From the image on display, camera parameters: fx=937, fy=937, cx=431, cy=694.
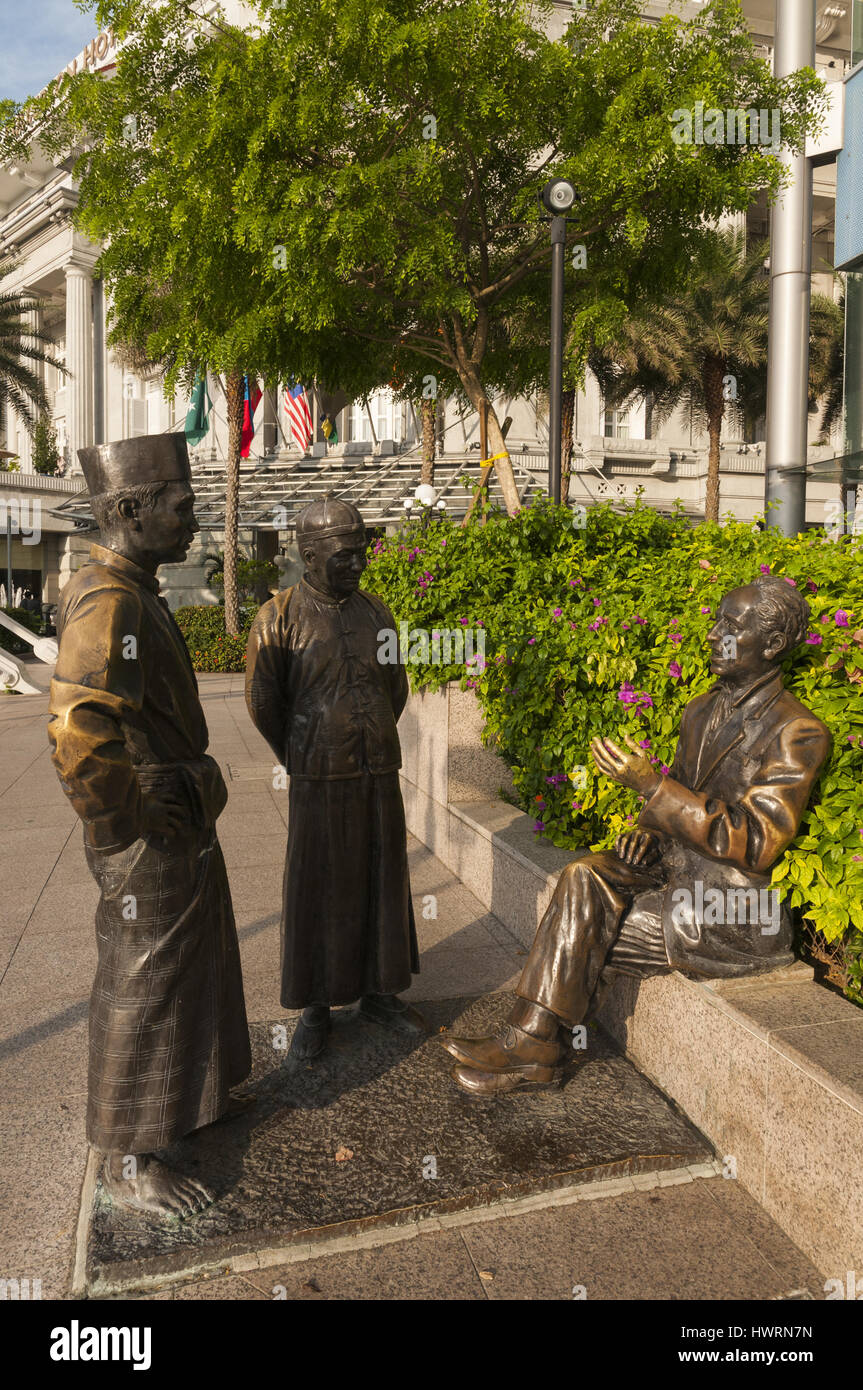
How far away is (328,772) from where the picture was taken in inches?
129

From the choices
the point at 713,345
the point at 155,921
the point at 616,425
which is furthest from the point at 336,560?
the point at 616,425

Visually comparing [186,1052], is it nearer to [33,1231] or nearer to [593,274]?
[33,1231]

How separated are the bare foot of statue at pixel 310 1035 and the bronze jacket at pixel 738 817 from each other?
1.27 metres

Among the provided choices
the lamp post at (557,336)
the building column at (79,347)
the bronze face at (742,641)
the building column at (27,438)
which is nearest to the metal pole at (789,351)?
the lamp post at (557,336)

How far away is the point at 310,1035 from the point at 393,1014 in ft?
1.16

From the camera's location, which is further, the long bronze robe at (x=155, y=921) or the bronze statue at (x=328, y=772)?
the bronze statue at (x=328, y=772)

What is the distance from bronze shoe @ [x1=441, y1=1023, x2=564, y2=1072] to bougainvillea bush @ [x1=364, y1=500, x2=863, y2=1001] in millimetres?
951

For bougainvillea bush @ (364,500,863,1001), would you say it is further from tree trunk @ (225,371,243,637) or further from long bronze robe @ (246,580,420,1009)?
tree trunk @ (225,371,243,637)

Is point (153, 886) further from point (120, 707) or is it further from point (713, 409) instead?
point (713, 409)

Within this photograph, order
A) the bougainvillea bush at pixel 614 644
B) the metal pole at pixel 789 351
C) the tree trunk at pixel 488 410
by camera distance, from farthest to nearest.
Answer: the metal pole at pixel 789 351 → the tree trunk at pixel 488 410 → the bougainvillea bush at pixel 614 644

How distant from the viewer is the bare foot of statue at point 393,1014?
3523 millimetres

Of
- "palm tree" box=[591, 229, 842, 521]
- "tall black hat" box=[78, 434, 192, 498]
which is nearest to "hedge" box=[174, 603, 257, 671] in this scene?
"palm tree" box=[591, 229, 842, 521]

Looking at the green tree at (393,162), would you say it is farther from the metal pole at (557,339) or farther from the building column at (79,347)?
the building column at (79,347)
